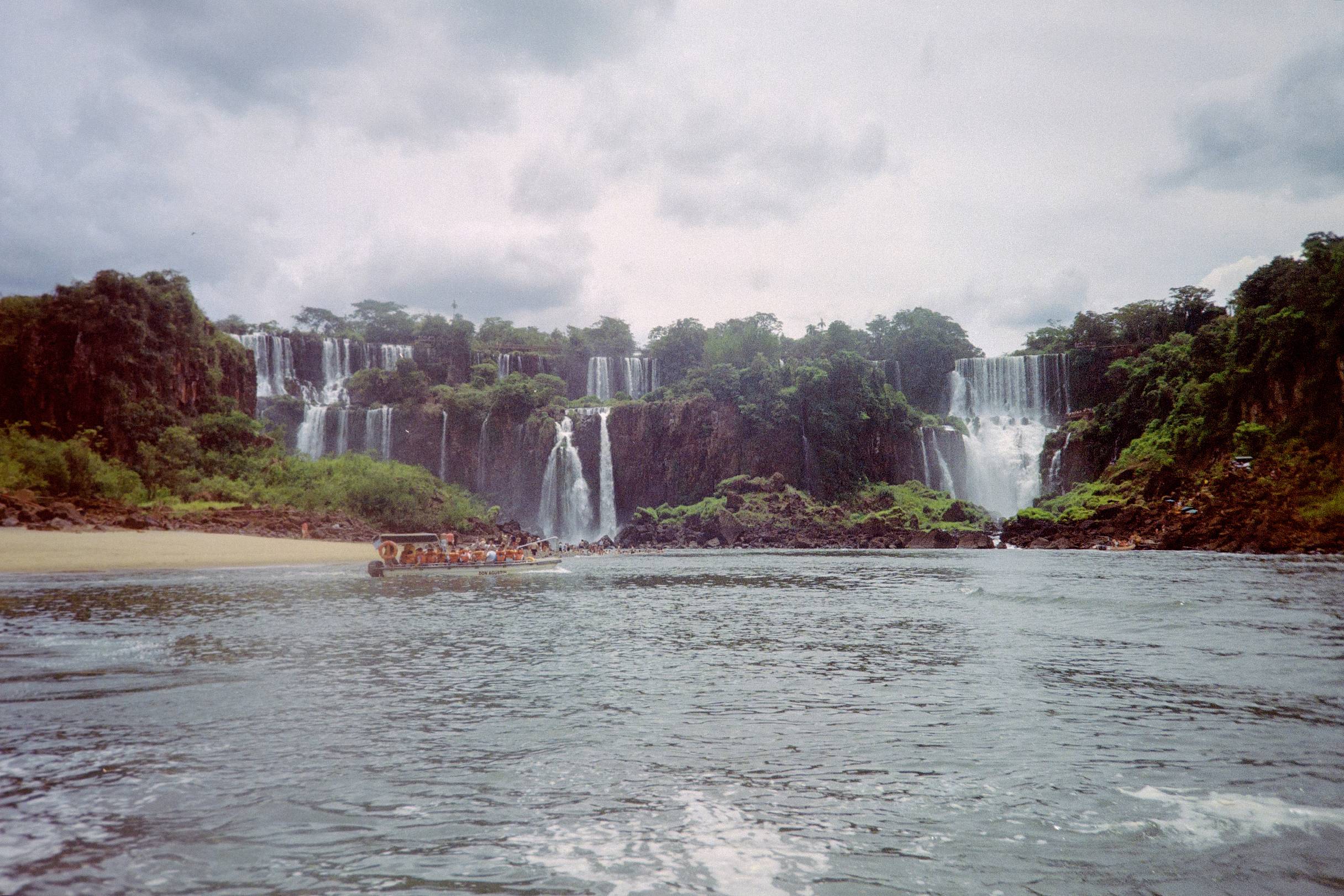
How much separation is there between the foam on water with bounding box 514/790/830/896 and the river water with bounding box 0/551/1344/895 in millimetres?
21

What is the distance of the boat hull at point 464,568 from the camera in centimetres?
2866

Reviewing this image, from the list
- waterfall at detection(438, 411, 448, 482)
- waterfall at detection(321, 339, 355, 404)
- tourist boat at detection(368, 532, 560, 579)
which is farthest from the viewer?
waterfall at detection(321, 339, 355, 404)

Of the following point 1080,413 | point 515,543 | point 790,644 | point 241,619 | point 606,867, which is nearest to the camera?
point 606,867

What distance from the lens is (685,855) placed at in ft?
14.9

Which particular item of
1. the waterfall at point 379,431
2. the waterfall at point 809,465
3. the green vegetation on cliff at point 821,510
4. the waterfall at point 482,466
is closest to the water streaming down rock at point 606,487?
the green vegetation on cliff at point 821,510

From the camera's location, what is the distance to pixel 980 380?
247 feet

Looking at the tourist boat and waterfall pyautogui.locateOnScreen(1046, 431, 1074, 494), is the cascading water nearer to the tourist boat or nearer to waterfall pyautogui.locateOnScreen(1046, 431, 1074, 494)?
waterfall pyautogui.locateOnScreen(1046, 431, 1074, 494)

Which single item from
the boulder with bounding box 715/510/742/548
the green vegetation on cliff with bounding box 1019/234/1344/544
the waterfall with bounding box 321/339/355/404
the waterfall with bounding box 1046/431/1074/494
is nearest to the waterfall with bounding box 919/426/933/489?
the waterfall with bounding box 1046/431/1074/494

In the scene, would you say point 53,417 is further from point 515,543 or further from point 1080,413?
point 1080,413

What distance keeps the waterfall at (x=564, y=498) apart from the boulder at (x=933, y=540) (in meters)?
25.1

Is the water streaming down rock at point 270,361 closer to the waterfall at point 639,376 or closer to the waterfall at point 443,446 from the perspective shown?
the waterfall at point 443,446

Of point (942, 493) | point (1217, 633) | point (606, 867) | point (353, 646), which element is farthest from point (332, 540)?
point (942, 493)

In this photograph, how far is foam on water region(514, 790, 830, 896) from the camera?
4.19m

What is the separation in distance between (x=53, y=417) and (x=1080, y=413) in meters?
70.0
